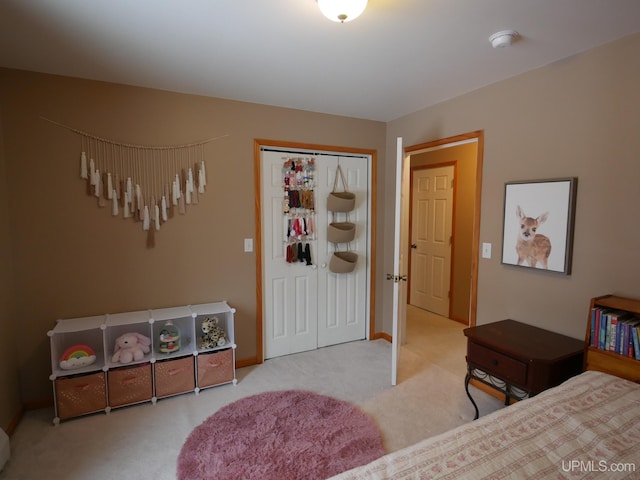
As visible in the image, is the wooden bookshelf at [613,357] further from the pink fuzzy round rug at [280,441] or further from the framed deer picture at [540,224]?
the pink fuzzy round rug at [280,441]

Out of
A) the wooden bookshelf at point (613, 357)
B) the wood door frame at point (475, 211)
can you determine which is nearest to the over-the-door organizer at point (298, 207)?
the wood door frame at point (475, 211)

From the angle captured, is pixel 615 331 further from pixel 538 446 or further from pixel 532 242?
pixel 538 446

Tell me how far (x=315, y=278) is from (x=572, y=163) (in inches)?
89.7

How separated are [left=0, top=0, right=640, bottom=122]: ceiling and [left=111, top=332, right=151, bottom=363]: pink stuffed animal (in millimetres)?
1888

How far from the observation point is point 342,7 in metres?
1.43

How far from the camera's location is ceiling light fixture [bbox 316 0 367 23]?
1.41 m

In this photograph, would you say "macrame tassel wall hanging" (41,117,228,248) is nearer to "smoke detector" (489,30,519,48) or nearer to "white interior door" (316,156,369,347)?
"white interior door" (316,156,369,347)

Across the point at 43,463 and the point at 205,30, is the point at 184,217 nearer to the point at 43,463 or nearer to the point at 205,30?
the point at 205,30

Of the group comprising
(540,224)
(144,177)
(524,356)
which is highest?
(144,177)

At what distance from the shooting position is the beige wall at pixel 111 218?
2324 millimetres

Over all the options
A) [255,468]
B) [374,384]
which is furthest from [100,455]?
[374,384]

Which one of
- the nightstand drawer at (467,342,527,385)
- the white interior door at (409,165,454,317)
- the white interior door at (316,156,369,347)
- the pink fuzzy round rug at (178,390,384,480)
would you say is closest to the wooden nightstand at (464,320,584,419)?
the nightstand drawer at (467,342,527,385)

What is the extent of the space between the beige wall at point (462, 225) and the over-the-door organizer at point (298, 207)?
207 cm

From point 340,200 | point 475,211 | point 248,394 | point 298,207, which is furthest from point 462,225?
point 248,394
